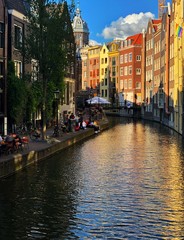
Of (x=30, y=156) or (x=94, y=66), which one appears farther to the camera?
(x=94, y=66)

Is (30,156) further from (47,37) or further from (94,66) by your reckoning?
(94,66)

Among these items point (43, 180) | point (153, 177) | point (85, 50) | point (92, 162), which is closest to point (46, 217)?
point (43, 180)

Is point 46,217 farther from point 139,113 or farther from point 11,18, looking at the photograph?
point 139,113

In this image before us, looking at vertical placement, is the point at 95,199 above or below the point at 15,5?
below

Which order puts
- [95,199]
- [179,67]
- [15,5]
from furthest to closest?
[179,67] < [15,5] < [95,199]

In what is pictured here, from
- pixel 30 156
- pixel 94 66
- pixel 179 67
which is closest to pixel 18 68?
pixel 30 156

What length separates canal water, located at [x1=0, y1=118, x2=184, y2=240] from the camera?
45.0ft

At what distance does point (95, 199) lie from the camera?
1778 centimetres

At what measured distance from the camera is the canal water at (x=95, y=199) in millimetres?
13715

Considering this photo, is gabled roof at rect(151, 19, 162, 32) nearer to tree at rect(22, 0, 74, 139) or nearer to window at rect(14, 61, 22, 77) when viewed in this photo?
window at rect(14, 61, 22, 77)

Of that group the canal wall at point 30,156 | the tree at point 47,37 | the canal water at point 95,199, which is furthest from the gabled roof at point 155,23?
the canal water at point 95,199

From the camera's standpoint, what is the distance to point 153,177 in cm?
2284

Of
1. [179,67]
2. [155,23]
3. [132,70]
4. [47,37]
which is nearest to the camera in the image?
[47,37]

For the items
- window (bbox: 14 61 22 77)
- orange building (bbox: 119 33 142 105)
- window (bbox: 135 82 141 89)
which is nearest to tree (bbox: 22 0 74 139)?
window (bbox: 14 61 22 77)
